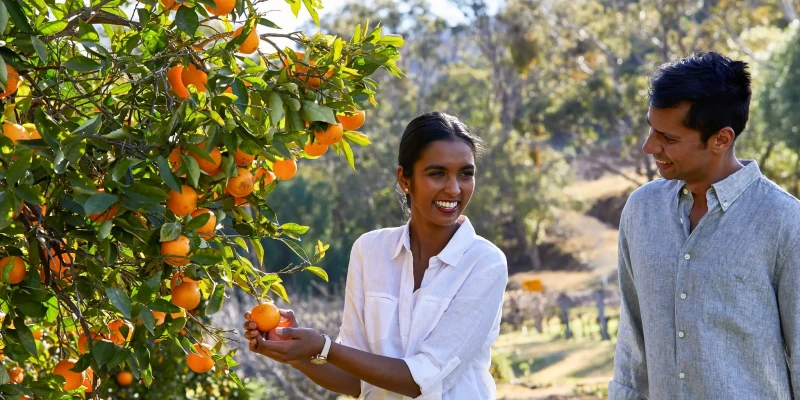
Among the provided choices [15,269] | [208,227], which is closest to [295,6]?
[208,227]

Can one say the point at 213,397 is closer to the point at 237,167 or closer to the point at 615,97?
the point at 237,167

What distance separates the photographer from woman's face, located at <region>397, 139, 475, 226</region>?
2.43m

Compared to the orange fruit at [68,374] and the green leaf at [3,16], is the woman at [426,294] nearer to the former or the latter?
the orange fruit at [68,374]

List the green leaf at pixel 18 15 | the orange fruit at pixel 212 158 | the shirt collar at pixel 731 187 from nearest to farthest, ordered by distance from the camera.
Answer: the green leaf at pixel 18 15 → the orange fruit at pixel 212 158 → the shirt collar at pixel 731 187

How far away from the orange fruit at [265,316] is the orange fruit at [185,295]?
0.24 metres

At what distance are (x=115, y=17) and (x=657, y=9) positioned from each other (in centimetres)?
1846

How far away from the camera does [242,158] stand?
5.87ft

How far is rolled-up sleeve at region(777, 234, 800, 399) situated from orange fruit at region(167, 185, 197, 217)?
4.27ft

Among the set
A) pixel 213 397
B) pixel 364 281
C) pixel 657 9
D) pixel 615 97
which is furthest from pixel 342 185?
pixel 364 281

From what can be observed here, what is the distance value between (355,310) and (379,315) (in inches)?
4.1

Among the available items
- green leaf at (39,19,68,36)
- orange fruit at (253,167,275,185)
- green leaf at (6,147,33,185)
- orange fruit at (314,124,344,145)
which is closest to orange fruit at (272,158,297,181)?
orange fruit at (253,167,275,185)

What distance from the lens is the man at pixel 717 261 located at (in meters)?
2.24

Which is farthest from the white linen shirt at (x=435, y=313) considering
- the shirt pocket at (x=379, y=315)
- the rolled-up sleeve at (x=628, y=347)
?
the rolled-up sleeve at (x=628, y=347)

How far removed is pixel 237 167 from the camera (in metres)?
1.80
